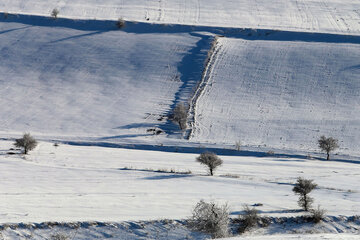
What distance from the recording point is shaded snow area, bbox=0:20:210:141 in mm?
44375

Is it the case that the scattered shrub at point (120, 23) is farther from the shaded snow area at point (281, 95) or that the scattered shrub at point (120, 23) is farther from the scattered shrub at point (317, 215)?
the scattered shrub at point (317, 215)

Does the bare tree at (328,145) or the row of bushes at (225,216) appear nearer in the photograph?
the row of bushes at (225,216)

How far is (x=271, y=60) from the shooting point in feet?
180

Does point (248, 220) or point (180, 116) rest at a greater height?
point (180, 116)

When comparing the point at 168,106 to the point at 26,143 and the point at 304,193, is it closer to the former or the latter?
the point at 26,143

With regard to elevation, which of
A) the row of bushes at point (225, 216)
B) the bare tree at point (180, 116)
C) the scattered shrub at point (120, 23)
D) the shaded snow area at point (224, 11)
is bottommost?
the row of bushes at point (225, 216)

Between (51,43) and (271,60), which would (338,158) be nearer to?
(271,60)

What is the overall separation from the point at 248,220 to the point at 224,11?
156 ft

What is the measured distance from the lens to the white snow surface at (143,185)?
2284cm

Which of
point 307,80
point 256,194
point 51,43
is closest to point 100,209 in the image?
point 256,194

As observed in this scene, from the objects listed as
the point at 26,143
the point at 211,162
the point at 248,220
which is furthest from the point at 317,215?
the point at 26,143

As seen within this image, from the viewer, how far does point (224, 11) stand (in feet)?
219

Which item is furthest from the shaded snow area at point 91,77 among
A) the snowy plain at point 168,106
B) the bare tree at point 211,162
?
the bare tree at point 211,162

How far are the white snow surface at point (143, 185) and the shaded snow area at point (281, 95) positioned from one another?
19.8 ft
